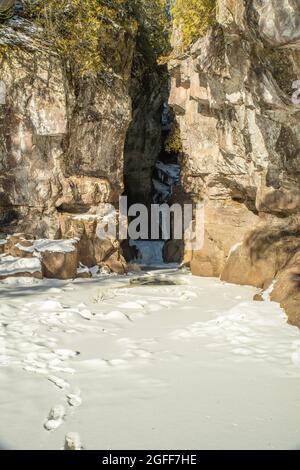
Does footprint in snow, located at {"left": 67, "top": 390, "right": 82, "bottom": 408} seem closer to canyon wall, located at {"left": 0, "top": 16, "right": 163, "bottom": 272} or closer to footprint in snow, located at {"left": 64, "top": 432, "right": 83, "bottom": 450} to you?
footprint in snow, located at {"left": 64, "top": 432, "right": 83, "bottom": 450}

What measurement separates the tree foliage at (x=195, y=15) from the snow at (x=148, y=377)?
8.15 meters

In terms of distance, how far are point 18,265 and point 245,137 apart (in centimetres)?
724

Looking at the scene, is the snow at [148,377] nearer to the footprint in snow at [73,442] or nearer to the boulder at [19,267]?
the footprint in snow at [73,442]

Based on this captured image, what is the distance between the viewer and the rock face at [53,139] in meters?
13.0

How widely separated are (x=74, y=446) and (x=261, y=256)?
894 centimetres

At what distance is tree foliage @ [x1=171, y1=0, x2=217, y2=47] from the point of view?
35.8ft

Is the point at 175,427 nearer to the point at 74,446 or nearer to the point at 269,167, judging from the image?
→ the point at 74,446

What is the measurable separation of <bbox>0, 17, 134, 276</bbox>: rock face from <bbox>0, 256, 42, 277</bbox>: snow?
2.13 m

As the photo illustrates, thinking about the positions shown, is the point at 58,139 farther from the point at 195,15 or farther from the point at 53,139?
the point at 195,15
